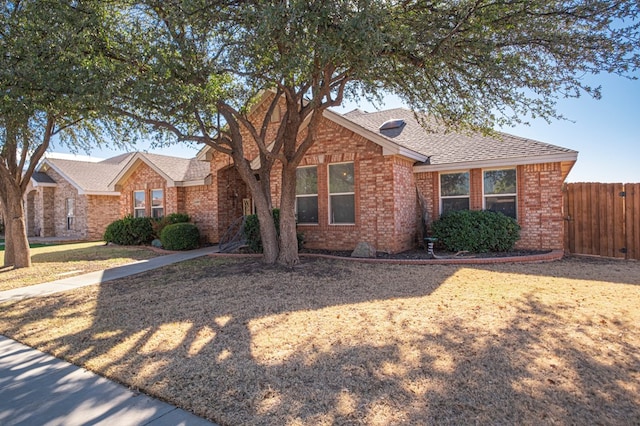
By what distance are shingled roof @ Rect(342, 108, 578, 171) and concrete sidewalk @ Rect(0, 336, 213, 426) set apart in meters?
9.08

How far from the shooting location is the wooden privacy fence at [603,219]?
1002 cm

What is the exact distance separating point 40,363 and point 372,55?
669cm

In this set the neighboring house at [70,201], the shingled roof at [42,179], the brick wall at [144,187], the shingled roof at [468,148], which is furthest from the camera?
the shingled roof at [42,179]

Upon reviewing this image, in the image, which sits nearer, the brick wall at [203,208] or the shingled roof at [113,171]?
the brick wall at [203,208]

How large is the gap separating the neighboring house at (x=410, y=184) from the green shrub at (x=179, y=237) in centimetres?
413

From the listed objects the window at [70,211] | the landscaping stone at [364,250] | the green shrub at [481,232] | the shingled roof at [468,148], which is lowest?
the landscaping stone at [364,250]

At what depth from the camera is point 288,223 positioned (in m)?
9.77

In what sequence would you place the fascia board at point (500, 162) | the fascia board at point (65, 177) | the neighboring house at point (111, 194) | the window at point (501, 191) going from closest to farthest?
1. the fascia board at point (500, 162)
2. the window at point (501, 191)
3. the neighboring house at point (111, 194)
4. the fascia board at point (65, 177)

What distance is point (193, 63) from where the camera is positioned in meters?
7.71

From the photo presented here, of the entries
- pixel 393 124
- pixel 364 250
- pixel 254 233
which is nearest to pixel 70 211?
pixel 254 233

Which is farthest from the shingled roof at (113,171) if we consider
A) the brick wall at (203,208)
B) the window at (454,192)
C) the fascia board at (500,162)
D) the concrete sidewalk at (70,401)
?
the concrete sidewalk at (70,401)

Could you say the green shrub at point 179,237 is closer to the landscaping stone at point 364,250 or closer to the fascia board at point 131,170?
the fascia board at point 131,170

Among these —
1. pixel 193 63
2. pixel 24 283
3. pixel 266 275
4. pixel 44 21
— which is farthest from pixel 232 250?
pixel 44 21

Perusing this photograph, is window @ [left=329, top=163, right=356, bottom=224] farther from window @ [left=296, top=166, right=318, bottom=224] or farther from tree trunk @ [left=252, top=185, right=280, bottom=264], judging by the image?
tree trunk @ [left=252, top=185, right=280, bottom=264]
